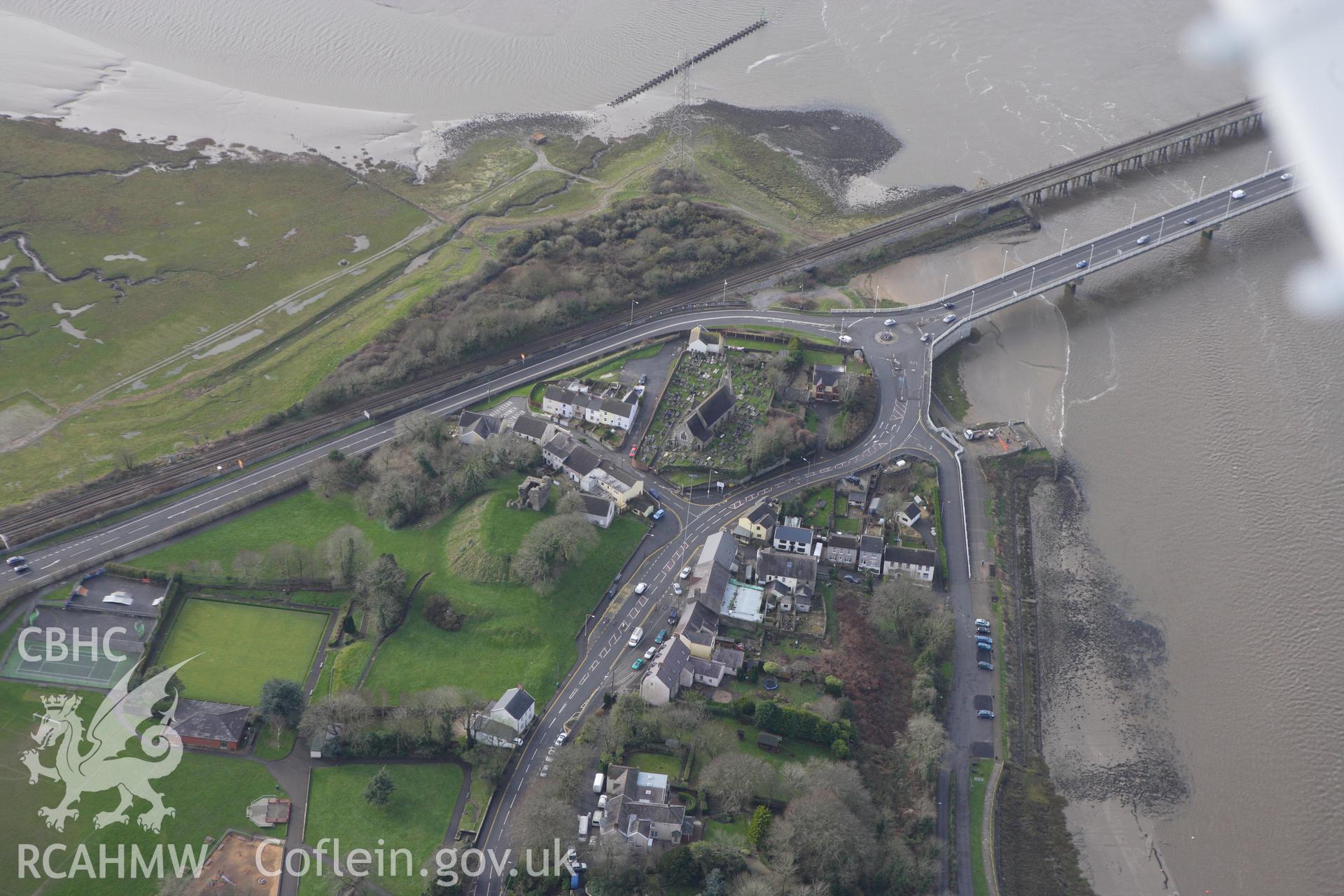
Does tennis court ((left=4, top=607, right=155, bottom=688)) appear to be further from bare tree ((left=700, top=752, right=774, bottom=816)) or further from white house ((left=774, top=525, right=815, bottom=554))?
white house ((left=774, top=525, right=815, bottom=554))

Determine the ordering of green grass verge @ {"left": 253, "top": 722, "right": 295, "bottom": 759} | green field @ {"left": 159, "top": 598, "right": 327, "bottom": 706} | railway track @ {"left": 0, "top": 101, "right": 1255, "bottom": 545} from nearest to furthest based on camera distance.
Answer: green grass verge @ {"left": 253, "top": 722, "right": 295, "bottom": 759}
green field @ {"left": 159, "top": 598, "right": 327, "bottom": 706}
railway track @ {"left": 0, "top": 101, "right": 1255, "bottom": 545}

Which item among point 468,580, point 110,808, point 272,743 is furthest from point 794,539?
point 110,808

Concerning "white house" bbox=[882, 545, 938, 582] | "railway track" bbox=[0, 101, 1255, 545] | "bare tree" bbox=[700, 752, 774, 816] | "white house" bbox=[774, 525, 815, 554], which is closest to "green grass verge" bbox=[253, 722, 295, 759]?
"bare tree" bbox=[700, 752, 774, 816]

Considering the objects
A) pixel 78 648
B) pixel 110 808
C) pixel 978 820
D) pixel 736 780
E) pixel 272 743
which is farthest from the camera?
pixel 78 648

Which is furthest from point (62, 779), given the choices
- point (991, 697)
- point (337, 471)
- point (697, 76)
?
point (697, 76)

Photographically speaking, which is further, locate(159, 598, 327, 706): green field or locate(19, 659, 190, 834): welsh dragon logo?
locate(159, 598, 327, 706): green field

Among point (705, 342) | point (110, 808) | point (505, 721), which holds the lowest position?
point (110, 808)

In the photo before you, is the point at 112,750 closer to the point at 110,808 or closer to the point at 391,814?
the point at 110,808
